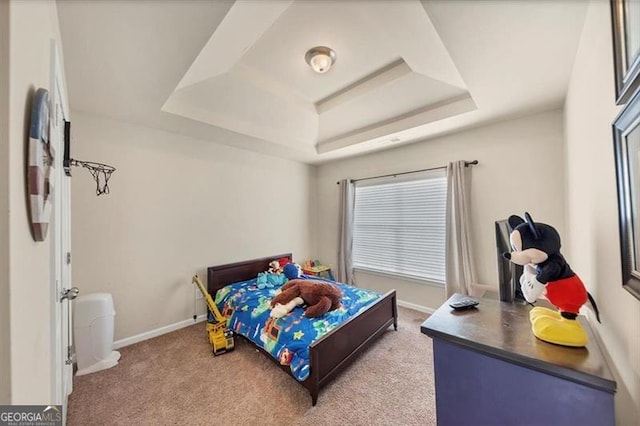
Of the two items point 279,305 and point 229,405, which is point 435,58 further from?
point 229,405

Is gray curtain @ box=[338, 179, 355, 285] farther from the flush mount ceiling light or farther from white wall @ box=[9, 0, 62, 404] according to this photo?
white wall @ box=[9, 0, 62, 404]

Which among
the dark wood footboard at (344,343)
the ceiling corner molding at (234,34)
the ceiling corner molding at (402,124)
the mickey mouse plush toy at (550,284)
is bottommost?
the dark wood footboard at (344,343)

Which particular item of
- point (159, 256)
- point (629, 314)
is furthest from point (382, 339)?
point (159, 256)

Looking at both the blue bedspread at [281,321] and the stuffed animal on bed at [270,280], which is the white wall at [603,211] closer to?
the blue bedspread at [281,321]

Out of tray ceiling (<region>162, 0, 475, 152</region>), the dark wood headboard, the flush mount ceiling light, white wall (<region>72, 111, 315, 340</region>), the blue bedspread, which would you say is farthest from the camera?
the dark wood headboard

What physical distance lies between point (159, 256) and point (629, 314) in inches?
143

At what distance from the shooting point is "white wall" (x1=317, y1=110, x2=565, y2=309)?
8.13 feet

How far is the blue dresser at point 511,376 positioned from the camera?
0.77 metres

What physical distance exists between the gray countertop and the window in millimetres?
2076

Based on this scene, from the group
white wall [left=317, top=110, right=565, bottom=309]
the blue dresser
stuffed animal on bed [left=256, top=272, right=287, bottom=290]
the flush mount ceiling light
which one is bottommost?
stuffed animal on bed [left=256, top=272, right=287, bottom=290]

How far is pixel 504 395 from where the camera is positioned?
92 centimetres

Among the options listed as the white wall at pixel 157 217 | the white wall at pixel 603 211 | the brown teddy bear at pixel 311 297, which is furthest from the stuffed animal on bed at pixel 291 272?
the white wall at pixel 603 211

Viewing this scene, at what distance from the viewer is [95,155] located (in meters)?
2.46

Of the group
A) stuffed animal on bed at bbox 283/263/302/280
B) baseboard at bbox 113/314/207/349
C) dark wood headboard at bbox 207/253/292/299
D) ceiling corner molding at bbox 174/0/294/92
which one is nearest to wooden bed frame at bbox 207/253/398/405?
dark wood headboard at bbox 207/253/292/299
